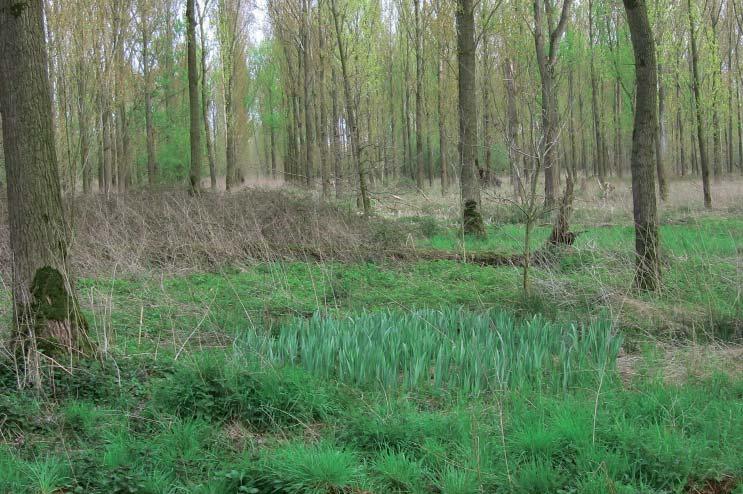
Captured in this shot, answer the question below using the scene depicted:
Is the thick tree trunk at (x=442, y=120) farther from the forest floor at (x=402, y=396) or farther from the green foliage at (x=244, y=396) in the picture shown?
the green foliage at (x=244, y=396)

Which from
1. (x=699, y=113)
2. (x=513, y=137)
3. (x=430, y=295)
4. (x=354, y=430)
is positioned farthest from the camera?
(x=699, y=113)

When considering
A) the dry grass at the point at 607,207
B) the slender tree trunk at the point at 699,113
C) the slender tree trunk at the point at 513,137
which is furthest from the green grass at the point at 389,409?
the slender tree trunk at the point at 699,113

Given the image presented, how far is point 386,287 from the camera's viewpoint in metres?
8.14

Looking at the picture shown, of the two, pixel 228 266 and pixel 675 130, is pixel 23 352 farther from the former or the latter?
pixel 675 130

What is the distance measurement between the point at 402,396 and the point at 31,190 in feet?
10.1

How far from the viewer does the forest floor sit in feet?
9.90

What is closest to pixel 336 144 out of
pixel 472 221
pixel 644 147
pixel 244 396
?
pixel 472 221

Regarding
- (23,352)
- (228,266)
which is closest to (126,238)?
(228,266)

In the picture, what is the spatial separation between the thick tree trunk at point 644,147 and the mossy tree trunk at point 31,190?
225 inches

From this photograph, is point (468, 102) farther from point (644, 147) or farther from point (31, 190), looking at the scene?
point (31, 190)

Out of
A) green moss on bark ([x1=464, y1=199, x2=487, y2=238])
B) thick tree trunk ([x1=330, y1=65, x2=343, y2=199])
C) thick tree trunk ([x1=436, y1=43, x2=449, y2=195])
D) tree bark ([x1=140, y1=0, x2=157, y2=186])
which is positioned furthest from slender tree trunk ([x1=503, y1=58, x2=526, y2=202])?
tree bark ([x1=140, y1=0, x2=157, y2=186])

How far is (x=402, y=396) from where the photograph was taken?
4.06m

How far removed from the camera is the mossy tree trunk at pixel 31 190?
14.5 feet

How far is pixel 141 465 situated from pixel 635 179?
6031 millimetres
